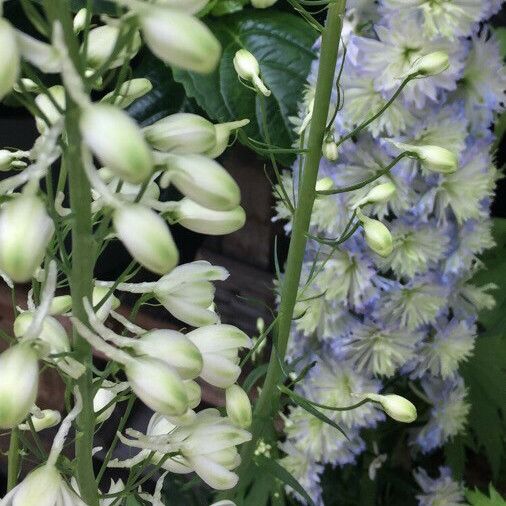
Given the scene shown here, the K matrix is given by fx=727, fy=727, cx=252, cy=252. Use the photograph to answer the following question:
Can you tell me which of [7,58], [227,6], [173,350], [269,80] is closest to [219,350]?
[173,350]

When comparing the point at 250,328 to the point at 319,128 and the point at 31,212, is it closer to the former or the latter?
the point at 319,128

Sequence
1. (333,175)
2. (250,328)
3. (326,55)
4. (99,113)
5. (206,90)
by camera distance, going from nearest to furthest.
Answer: (99,113), (326,55), (333,175), (206,90), (250,328)

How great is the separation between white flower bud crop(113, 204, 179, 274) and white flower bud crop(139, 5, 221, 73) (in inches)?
1.8

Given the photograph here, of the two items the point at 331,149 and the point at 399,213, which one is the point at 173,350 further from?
the point at 399,213

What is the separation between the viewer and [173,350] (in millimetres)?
254

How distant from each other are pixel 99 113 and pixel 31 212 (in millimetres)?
36

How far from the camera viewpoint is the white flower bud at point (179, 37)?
0.20m

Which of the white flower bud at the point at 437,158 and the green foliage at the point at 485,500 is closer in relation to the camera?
the white flower bud at the point at 437,158

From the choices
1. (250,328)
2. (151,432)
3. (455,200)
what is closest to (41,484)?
(151,432)

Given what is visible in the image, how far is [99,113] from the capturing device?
201mm

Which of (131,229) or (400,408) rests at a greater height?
(131,229)

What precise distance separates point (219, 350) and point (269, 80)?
1.17 feet

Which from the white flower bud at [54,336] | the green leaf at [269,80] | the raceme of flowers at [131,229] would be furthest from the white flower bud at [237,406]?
the green leaf at [269,80]

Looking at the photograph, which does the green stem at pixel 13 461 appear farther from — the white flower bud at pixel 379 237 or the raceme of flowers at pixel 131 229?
the white flower bud at pixel 379 237
